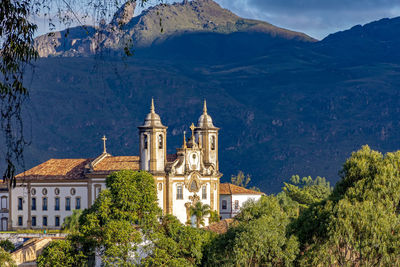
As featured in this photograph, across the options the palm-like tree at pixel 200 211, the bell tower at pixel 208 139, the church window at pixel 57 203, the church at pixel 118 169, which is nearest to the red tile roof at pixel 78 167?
the church at pixel 118 169

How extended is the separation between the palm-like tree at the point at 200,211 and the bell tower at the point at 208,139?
1078 cm

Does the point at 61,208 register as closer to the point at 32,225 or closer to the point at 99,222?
the point at 32,225

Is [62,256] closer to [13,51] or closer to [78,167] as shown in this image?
[13,51]

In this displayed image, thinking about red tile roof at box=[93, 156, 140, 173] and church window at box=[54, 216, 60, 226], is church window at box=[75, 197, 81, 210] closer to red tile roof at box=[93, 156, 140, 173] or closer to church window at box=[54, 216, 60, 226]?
church window at box=[54, 216, 60, 226]

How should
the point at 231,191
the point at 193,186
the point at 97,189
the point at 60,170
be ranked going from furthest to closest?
the point at 231,191 < the point at 60,170 < the point at 193,186 < the point at 97,189

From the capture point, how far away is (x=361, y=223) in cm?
5362

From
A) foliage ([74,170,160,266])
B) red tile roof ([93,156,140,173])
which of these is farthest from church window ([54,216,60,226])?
foliage ([74,170,160,266])

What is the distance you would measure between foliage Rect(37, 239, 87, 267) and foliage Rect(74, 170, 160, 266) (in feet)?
3.93

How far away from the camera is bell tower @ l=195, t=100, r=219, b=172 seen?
127062 millimetres

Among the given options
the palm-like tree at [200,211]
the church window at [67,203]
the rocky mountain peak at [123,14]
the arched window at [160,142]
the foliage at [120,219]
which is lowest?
the foliage at [120,219]

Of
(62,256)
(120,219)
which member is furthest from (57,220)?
(62,256)

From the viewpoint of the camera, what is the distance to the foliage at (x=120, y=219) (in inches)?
2559

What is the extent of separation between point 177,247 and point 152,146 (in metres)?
53.0

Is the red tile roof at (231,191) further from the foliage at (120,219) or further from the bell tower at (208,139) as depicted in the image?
the foliage at (120,219)
